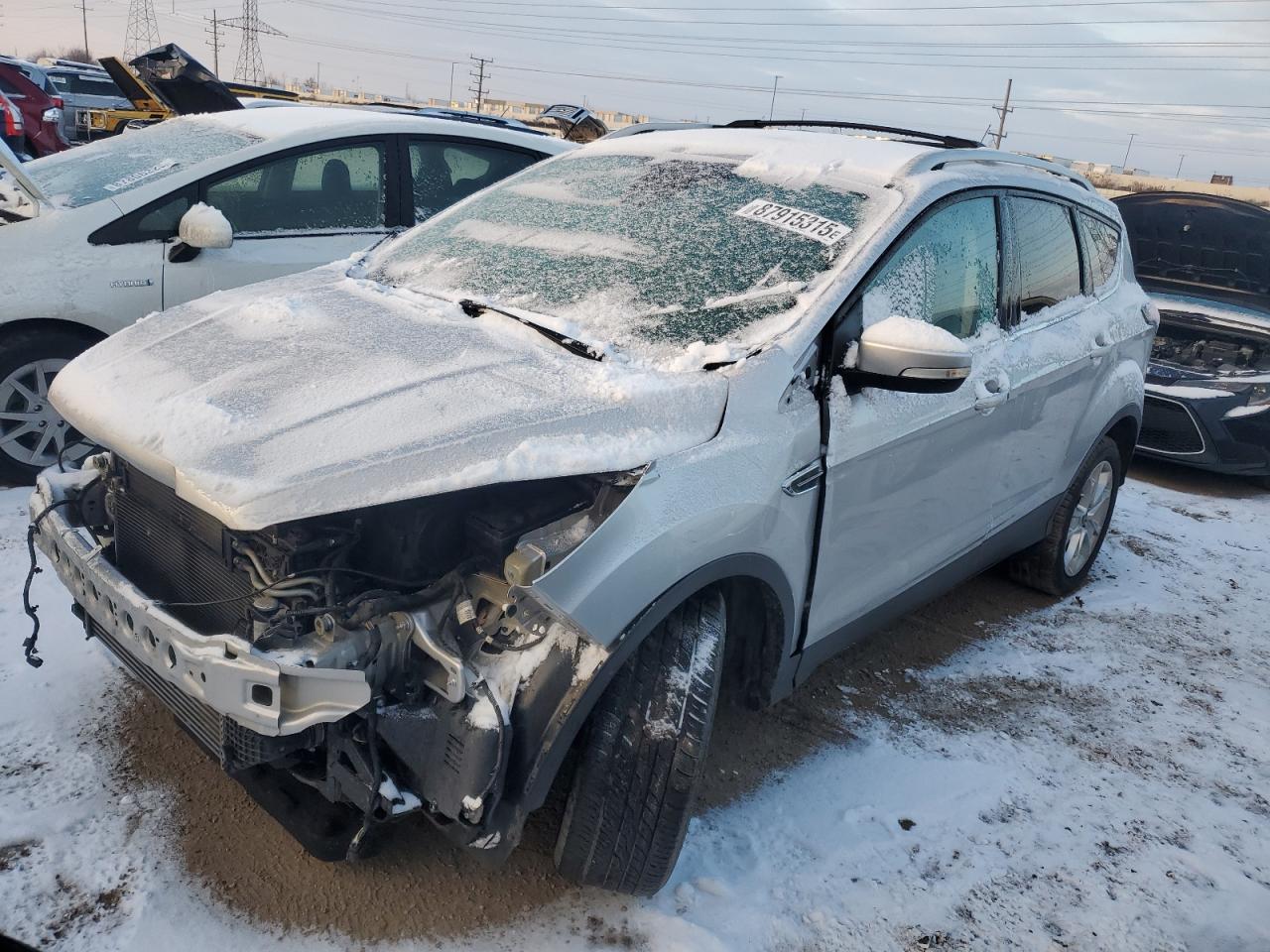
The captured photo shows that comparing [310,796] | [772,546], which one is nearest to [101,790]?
[310,796]

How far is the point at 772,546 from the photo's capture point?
2.49m

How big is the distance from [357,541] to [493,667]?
0.40 m

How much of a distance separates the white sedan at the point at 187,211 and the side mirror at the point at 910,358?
3.02m

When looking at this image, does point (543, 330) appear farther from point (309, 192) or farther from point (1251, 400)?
point (1251, 400)

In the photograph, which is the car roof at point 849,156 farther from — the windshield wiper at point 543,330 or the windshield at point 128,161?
the windshield at point 128,161

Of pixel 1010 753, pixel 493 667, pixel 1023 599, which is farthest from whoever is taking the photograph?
pixel 1023 599

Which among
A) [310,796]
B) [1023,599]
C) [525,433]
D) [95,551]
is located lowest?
[1023,599]

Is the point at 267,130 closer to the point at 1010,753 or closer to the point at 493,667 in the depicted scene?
the point at 493,667

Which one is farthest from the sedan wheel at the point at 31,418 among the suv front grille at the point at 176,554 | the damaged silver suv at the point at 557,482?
the suv front grille at the point at 176,554

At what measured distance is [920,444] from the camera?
296 cm

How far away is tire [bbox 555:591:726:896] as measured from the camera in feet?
7.32

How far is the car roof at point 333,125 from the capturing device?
16.3 ft

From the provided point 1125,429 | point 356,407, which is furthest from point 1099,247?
point 356,407

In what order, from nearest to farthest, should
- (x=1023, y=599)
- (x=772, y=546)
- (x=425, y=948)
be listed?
(x=425, y=948) < (x=772, y=546) < (x=1023, y=599)
